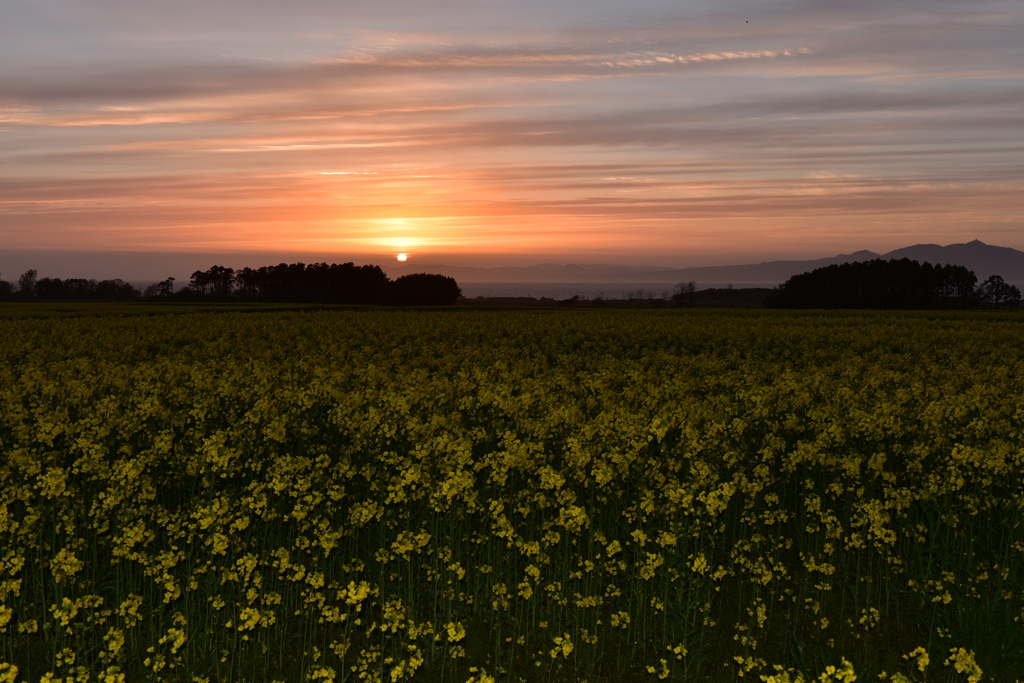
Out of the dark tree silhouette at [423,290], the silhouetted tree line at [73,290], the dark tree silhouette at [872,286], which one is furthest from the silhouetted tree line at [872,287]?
the silhouetted tree line at [73,290]

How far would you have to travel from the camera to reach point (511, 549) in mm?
8664

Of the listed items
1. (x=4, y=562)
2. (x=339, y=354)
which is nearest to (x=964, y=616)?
(x=4, y=562)

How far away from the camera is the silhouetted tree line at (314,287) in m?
138

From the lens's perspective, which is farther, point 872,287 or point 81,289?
point 81,289

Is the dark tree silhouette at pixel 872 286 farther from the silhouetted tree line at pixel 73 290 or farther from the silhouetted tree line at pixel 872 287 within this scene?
the silhouetted tree line at pixel 73 290

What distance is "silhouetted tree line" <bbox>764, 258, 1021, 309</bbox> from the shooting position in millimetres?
133625

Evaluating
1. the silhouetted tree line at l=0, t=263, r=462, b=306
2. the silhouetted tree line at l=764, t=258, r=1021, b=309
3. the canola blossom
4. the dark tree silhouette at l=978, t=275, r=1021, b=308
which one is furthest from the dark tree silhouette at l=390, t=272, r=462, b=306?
the canola blossom

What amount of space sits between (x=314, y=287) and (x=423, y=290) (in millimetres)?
22097

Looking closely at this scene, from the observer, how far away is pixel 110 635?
6441 millimetres

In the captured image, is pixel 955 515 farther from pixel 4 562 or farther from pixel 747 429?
pixel 4 562

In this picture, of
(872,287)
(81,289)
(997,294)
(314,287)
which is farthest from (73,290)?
(997,294)

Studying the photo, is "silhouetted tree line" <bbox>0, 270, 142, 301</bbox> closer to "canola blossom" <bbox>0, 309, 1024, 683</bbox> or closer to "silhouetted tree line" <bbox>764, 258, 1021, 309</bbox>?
"silhouetted tree line" <bbox>764, 258, 1021, 309</bbox>

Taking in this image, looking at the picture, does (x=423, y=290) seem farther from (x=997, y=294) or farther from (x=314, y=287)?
(x=997, y=294)

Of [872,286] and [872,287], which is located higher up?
[872,286]
